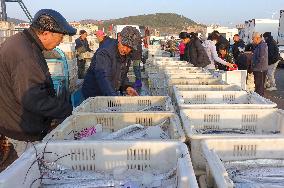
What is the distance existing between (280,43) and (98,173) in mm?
21190

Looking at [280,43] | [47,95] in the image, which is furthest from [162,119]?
[280,43]

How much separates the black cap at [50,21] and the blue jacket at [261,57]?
24.4ft

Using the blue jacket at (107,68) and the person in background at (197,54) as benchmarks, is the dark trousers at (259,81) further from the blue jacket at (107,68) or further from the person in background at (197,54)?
the blue jacket at (107,68)

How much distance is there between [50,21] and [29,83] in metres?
0.55

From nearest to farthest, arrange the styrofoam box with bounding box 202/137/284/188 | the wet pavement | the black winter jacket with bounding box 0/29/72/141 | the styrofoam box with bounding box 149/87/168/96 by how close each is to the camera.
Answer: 1. the styrofoam box with bounding box 202/137/284/188
2. the black winter jacket with bounding box 0/29/72/141
3. the styrofoam box with bounding box 149/87/168/96
4. the wet pavement

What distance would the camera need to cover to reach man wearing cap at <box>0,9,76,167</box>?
2693 millimetres

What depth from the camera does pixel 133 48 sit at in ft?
12.9

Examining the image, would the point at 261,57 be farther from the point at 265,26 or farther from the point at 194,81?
the point at 265,26

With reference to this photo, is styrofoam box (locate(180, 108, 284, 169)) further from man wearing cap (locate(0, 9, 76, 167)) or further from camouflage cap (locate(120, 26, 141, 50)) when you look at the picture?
man wearing cap (locate(0, 9, 76, 167))

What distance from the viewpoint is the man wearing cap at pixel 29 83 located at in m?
2.69

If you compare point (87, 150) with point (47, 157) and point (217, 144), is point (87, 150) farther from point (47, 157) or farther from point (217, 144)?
point (217, 144)

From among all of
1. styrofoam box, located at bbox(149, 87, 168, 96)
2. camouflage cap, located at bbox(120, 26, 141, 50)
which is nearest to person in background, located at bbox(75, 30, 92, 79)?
styrofoam box, located at bbox(149, 87, 168, 96)

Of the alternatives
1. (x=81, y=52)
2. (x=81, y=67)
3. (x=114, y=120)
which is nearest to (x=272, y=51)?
(x=81, y=67)

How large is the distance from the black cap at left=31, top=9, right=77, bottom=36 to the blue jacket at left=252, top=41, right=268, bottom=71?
7450 mm
